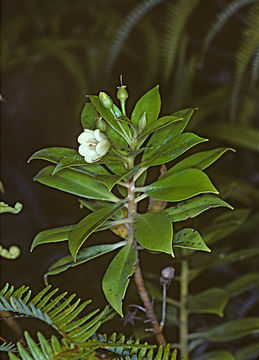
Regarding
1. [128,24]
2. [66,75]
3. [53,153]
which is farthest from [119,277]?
[66,75]

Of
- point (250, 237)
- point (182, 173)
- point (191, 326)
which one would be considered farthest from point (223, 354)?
point (250, 237)

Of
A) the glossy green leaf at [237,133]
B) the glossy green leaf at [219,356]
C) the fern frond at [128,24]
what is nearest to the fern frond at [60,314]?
the glossy green leaf at [219,356]

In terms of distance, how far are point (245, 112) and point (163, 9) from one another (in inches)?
17.7

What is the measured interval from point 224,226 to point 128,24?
0.71 meters

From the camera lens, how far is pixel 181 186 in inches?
22.2

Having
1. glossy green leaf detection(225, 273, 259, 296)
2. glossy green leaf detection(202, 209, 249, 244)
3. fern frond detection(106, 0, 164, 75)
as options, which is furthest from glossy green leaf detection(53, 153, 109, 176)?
fern frond detection(106, 0, 164, 75)

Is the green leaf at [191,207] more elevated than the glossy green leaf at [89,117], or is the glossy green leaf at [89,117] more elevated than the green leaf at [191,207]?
the glossy green leaf at [89,117]

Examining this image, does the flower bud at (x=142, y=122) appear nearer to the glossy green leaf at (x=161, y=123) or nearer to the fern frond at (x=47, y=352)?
the glossy green leaf at (x=161, y=123)

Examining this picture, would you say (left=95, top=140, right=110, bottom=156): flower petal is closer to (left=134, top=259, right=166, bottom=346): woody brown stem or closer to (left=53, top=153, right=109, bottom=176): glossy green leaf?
(left=53, top=153, right=109, bottom=176): glossy green leaf

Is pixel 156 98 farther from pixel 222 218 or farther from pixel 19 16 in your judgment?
pixel 19 16

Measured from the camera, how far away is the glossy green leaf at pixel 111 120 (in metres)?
0.56

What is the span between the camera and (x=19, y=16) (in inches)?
57.7

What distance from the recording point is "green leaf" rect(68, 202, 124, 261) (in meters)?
0.52

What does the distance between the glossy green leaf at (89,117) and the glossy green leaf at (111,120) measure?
0.19 ft
